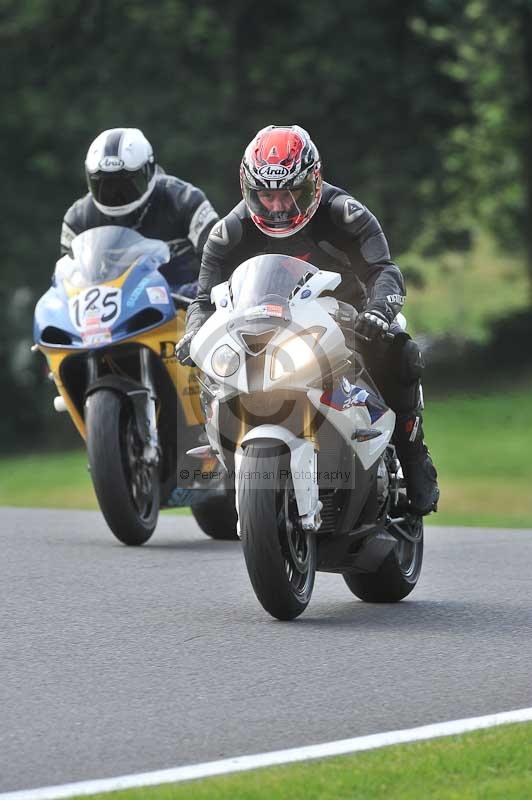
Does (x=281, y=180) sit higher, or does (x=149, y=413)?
(x=281, y=180)

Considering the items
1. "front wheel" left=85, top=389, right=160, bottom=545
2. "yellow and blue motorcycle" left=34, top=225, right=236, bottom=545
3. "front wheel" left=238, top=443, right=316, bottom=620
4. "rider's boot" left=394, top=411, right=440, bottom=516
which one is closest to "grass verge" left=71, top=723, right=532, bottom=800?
"front wheel" left=238, top=443, right=316, bottom=620

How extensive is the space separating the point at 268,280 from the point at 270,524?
1036 millimetres

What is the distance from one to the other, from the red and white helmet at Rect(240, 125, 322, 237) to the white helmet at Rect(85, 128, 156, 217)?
326cm

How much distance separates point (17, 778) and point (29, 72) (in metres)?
29.0

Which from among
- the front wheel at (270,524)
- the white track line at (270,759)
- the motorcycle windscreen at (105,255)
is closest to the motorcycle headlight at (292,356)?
the front wheel at (270,524)

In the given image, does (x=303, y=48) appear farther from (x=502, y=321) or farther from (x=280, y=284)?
(x=280, y=284)

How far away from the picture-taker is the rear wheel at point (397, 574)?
7898 millimetres

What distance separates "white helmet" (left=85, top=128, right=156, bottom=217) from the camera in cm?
1058

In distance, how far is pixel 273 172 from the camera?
730 centimetres

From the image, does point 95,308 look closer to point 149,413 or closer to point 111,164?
point 149,413

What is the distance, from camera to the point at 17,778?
4.77m

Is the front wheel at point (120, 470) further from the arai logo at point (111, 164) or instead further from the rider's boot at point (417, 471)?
the rider's boot at point (417, 471)

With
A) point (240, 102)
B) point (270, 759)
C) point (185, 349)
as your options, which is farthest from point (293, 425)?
point (240, 102)

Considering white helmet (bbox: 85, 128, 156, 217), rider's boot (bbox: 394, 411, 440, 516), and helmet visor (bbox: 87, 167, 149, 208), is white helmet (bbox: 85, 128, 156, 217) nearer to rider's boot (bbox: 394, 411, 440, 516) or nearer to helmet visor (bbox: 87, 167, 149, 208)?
helmet visor (bbox: 87, 167, 149, 208)
